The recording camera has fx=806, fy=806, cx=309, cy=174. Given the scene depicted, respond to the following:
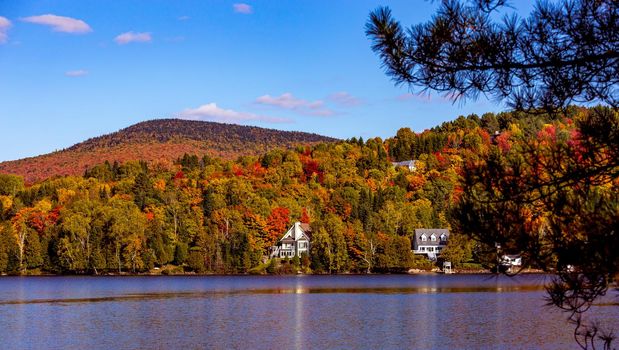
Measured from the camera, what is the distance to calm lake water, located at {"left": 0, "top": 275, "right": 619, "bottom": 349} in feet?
101

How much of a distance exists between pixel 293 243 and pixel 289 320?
66507 mm

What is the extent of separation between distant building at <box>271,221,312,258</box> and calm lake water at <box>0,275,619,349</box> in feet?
148

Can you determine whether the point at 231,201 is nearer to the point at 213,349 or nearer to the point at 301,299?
the point at 301,299

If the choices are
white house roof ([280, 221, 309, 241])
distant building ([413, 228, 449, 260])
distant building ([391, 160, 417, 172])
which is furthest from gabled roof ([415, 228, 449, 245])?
distant building ([391, 160, 417, 172])

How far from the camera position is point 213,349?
28984 millimetres

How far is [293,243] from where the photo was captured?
345 ft

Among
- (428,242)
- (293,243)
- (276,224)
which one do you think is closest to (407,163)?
(428,242)

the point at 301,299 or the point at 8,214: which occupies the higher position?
the point at 8,214

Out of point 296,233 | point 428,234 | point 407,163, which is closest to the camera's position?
point 296,233

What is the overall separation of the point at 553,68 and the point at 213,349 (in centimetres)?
2123

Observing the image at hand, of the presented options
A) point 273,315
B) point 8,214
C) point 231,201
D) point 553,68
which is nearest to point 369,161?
point 231,201

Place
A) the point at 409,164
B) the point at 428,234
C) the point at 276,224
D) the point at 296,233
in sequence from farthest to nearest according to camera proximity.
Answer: the point at 409,164 < the point at 276,224 < the point at 428,234 < the point at 296,233

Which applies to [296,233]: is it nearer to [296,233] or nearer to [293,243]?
[296,233]

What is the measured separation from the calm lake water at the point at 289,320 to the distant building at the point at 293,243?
45.1 metres
